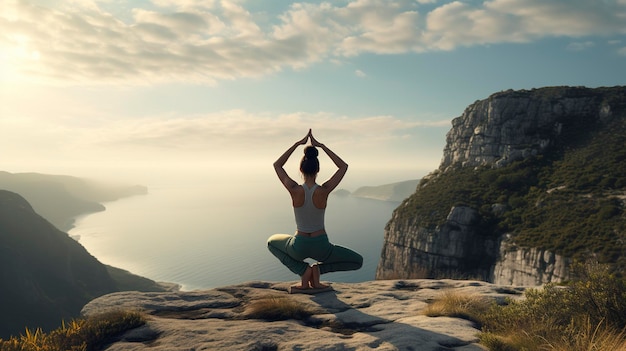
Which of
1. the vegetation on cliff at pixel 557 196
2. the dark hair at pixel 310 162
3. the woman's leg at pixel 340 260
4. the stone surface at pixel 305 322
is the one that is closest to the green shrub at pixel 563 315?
the stone surface at pixel 305 322

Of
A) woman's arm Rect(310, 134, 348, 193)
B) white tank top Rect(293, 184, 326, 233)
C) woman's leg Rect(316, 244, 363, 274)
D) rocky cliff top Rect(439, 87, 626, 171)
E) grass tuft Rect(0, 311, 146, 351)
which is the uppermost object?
rocky cliff top Rect(439, 87, 626, 171)

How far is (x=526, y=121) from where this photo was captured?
271 ft

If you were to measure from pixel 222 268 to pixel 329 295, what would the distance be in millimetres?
179602

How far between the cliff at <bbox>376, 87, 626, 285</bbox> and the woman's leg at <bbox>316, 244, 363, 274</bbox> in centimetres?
3945

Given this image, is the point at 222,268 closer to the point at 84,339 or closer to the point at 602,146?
the point at 602,146

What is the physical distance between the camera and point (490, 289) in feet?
31.6

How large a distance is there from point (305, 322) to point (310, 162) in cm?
328

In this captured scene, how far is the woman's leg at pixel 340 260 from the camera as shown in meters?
8.64

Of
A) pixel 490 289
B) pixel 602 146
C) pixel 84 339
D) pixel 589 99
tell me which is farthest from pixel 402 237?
pixel 84 339

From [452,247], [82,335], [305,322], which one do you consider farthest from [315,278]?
[452,247]

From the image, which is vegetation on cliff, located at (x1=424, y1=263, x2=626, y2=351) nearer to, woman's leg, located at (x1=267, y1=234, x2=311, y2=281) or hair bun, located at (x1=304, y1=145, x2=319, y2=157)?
woman's leg, located at (x1=267, y1=234, x2=311, y2=281)

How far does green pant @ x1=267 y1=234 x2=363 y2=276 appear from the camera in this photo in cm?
836

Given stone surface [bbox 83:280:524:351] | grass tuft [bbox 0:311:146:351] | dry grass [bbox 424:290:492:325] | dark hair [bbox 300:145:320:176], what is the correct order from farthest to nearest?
dark hair [bbox 300:145:320:176] → dry grass [bbox 424:290:492:325] → grass tuft [bbox 0:311:146:351] → stone surface [bbox 83:280:524:351]

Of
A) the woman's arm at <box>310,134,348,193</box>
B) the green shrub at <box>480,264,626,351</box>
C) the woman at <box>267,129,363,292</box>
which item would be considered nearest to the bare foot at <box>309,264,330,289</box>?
the woman at <box>267,129,363,292</box>
